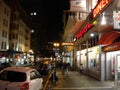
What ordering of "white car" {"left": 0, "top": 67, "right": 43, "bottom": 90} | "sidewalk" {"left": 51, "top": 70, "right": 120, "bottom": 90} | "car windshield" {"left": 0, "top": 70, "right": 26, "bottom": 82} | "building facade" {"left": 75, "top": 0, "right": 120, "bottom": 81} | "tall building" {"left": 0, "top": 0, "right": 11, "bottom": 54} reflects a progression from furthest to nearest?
1. "tall building" {"left": 0, "top": 0, "right": 11, "bottom": 54}
2. "building facade" {"left": 75, "top": 0, "right": 120, "bottom": 81}
3. "sidewalk" {"left": 51, "top": 70, "right": 120, "bottom": 90}
4. "car windshield" {"left": 0, "top": 70, "right": 26, "bottom": 82}
5. "white car" {"left": 0, "top": 67, "right": 43, "bottom": 90}

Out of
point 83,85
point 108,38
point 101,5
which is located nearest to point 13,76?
point 101,5

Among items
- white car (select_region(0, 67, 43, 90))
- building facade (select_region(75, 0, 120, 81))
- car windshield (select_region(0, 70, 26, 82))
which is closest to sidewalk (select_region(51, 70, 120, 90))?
building facade (select_region(75, 0, 120, 81))

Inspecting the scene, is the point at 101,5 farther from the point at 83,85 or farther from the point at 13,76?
the point at 13,76

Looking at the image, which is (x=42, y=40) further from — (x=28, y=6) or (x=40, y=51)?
(x=28, y=6)

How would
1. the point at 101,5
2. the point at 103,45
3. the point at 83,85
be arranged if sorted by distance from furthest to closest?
the point at 103,45 → the point at 83,85 → the point at 101,5

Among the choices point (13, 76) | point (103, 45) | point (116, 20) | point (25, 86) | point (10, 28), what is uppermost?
point (10, 28)

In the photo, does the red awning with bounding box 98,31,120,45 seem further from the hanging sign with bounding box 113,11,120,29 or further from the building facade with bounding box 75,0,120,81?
the hanging sign with bounding box 113,11,120,29

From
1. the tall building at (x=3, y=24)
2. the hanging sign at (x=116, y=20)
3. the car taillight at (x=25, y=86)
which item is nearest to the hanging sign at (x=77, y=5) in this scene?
the hanging sign at (x=116, y=20)

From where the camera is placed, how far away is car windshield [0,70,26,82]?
36.2 ft

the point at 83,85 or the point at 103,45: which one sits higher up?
the point at 103,45

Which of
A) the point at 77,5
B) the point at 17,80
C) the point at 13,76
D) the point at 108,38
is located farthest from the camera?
the point at 108,38

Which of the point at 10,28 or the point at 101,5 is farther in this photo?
the point at 10,28

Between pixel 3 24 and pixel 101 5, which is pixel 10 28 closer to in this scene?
pixel 3 24

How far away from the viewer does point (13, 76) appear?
11.2m
